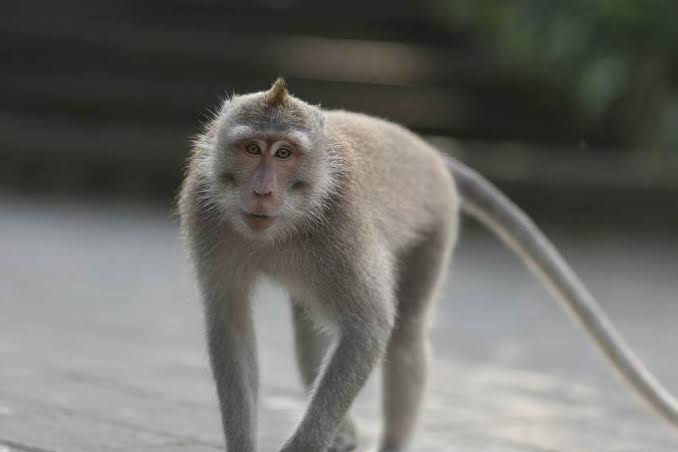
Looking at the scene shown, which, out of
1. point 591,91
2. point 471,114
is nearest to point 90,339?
point 591,91

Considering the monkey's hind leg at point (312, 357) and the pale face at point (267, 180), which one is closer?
the pale face at point (267, 180)

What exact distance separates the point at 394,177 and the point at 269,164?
1057 millimetres

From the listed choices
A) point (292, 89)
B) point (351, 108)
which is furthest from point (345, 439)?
point (292, 89)

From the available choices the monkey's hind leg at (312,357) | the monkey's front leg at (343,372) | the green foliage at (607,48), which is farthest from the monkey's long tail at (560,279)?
the green foliage at (607,48)

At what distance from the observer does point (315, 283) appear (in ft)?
16.9

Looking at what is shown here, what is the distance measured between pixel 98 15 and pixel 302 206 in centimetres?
1405

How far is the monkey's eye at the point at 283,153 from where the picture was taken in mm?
4902

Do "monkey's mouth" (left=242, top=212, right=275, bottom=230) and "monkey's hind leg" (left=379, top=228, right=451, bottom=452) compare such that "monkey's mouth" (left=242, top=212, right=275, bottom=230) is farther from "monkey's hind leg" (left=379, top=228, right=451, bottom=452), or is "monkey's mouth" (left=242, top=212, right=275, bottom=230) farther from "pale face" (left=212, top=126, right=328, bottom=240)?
"monkey's hind leg" (left=379, top=228, right=451, bottom=452)

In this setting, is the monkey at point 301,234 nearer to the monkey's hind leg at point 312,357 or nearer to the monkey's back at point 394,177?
the monkey's back at point 394,177

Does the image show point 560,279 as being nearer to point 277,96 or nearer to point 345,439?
point 345,439

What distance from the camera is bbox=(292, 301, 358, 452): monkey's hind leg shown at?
6.14 meters

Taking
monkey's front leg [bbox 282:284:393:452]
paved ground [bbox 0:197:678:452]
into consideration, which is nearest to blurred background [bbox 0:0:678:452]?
paved ground [bbox 0:197:678:452]

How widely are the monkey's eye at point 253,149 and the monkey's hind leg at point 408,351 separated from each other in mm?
1296

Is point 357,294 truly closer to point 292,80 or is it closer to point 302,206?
point 302,206
